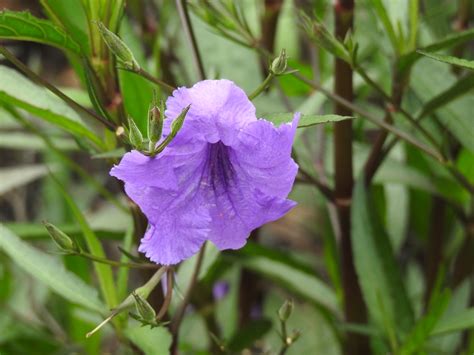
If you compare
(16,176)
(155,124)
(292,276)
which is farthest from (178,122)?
(16,176)

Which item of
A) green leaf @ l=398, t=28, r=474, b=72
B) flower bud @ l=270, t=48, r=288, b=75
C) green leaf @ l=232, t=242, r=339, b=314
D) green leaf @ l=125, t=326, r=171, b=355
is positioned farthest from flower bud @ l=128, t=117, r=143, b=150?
green leaf @ l=232, t=242, r=339, b=314

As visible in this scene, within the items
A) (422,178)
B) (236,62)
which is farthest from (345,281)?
(236,62)

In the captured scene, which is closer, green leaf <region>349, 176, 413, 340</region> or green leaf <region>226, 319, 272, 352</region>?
green leaf <region>349, 176, 413, 340</region>

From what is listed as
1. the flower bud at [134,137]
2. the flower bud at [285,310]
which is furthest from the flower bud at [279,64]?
the flower bud at [285,310]

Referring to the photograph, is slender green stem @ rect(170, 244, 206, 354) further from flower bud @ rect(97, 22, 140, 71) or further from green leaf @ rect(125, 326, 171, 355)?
flower bud @ rect(97, 22, 140, 71)

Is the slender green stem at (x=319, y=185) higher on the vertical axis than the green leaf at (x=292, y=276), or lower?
higher

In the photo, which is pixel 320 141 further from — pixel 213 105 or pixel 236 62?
pixel 213 105

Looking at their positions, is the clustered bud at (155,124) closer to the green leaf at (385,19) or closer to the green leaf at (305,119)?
the green leaf at (305,119)
